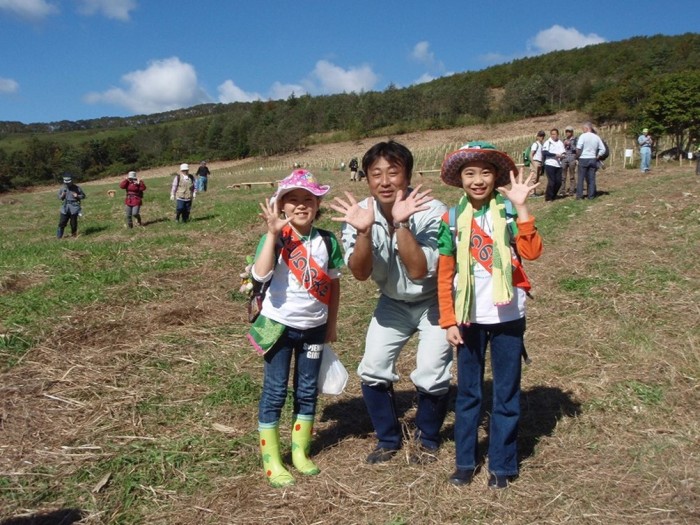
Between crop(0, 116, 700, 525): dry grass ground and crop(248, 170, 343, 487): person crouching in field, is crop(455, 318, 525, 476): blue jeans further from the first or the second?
crop(248, 170, 343, 487): person crouching in field

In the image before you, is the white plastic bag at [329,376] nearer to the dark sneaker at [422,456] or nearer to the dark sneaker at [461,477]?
the dark sneaker at [422,456]

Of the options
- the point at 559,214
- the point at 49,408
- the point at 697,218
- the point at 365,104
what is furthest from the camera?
the point at 365,104

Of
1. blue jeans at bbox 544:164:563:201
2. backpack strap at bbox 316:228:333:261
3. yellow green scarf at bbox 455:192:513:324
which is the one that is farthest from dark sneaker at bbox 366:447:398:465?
blue jeans at bbox 544:164:563:201

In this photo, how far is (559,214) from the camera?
12641 millimetres

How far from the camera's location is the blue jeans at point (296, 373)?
3.38m

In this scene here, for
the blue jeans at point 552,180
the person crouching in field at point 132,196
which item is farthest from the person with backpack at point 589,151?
the person crouching in field at point 132,196

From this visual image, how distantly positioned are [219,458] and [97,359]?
7.40 ft

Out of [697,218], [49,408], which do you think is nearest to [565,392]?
[49,408]

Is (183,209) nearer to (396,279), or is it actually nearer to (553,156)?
(553,156)

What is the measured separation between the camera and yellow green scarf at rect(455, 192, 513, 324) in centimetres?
304

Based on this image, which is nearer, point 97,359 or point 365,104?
point 97,359

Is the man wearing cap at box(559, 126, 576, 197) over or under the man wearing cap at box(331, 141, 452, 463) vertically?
over

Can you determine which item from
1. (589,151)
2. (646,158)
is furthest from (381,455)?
(646,158)

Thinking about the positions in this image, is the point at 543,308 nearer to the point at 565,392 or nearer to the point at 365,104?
the point at 565,392
